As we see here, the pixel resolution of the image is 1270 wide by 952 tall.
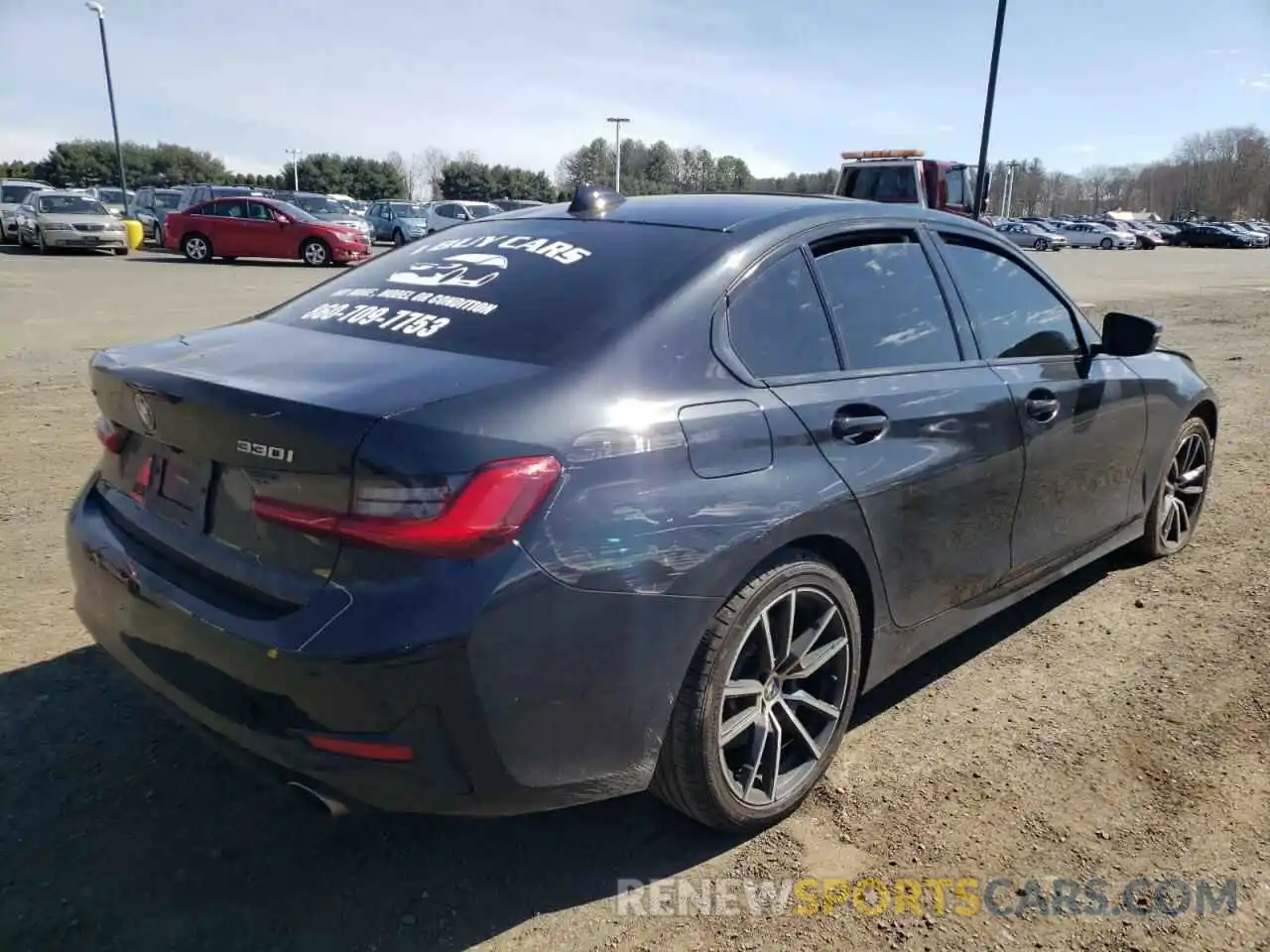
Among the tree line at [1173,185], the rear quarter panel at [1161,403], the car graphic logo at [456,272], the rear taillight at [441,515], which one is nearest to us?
the rear taillight at [441,515]

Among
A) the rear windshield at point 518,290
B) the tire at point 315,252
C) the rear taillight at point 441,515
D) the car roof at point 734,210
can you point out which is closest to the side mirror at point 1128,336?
the car roof at point 734,210

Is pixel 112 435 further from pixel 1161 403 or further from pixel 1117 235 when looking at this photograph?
pixel 1117 235

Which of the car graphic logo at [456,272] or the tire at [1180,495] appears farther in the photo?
the tire at [1180,495]

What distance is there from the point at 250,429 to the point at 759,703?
4.77 ft

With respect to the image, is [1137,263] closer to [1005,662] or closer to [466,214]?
[466,214]

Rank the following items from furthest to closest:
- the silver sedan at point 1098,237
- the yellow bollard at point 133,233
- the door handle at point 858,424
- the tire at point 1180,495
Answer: the silver sedan at point 1098,237 < the yellow bollard at point 133,233 < the tire at point 1180,495 < the door handle at point 858,424

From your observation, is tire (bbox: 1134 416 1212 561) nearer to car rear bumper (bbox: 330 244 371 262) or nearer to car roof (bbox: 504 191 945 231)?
car roof (bbox: 504 191 945 231)

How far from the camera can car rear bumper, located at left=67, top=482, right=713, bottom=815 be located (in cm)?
195

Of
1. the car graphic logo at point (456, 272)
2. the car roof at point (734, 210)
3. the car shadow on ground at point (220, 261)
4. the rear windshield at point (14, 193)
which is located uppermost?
the rear windshield at point (14, 193)

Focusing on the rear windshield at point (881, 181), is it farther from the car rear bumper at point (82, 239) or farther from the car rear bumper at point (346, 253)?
the car rear bumper at point (82, 239)

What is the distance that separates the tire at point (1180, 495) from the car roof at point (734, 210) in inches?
78.2

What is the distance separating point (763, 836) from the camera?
2.65m

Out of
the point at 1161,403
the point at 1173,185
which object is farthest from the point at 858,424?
the point at 1173,185

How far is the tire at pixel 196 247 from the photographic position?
23.4 m
